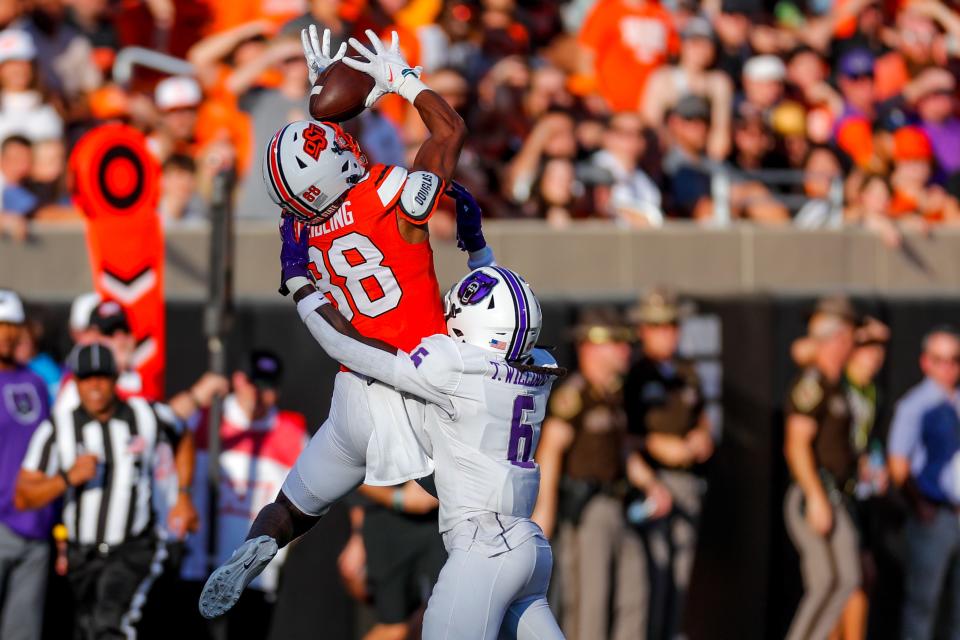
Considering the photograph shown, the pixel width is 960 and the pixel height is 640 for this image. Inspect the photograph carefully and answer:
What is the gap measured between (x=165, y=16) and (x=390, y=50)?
5.15 metres

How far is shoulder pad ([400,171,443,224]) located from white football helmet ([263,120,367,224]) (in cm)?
23

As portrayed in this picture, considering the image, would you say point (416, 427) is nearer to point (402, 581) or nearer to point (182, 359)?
point (402, 581)

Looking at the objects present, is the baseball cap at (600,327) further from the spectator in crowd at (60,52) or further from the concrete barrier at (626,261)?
the spectator in crowd at (60,52)

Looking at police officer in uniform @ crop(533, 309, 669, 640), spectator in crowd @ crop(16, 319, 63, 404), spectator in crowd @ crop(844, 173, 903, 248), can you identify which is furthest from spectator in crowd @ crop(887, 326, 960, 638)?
spectator in crowd @ crop(16, 319, 63, 404)

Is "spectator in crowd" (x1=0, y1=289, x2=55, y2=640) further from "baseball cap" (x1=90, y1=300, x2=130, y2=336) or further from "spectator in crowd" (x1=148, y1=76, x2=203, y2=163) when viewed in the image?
"spectator in crowd" (x1=148, y1=76, x2=203, y2=163)

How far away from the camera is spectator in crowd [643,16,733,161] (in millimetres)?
11789

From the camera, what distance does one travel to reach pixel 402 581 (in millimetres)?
9047

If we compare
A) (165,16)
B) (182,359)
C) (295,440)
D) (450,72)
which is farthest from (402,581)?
(165,16)

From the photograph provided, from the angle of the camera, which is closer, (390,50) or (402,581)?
(390,50)

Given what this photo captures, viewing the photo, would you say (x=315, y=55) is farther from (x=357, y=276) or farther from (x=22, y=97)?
(x=22, y=97)

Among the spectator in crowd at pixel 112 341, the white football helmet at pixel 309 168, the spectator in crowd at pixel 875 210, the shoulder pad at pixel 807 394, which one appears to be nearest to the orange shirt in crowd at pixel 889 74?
the spectator in crowd at pixel 875 210

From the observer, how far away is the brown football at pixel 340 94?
20.2 feet

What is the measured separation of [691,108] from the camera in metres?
11.4

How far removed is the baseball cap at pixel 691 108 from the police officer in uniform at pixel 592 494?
226cm
